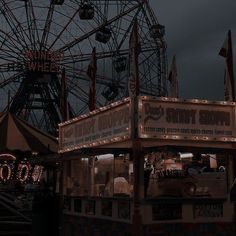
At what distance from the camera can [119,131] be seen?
1295 cm

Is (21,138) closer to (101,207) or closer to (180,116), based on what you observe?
(101,207)

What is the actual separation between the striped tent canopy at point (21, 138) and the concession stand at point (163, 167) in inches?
303

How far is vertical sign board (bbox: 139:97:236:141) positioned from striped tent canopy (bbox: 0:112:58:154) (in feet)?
34.7

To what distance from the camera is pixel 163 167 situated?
46.3 ft

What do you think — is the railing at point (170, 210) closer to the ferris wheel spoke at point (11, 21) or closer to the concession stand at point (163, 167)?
the concession stand at point (163, 167)

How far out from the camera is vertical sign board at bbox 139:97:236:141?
1238cm

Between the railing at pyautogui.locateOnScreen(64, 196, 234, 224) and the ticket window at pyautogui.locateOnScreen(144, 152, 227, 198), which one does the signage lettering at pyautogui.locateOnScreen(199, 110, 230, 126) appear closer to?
the ticket window at pyautogui.locateOnScreen(144, 152, 227, 198)

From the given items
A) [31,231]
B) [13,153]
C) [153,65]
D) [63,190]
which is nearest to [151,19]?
[153,65]

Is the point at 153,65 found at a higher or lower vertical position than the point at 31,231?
higher

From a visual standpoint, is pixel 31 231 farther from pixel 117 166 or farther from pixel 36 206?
pixel 117 166

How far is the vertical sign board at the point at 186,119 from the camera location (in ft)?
40.6

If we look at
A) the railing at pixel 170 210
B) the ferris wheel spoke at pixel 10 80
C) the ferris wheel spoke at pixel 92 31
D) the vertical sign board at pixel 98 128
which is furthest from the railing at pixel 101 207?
the ferris wheel spoke at pixel 92 31

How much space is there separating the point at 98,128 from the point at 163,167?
6.36 feet

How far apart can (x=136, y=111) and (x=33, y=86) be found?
3971 cm
